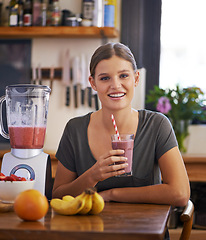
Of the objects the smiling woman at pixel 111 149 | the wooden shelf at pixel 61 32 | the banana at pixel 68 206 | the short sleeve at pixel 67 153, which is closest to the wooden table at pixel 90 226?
the banana at pixel 68 206

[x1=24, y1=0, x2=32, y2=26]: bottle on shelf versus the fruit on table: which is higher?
[x1=24, y1=0, x2=32, y2=26]: bottle on shelf

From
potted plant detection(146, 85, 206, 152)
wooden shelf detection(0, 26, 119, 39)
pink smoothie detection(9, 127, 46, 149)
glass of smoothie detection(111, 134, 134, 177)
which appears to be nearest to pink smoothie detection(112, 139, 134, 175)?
glass of smoothie detection(111, 134, 134, 177)

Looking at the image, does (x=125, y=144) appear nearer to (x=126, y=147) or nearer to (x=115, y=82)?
(x=126, y=147)

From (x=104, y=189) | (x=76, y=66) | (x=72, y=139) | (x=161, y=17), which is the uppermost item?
(x=161, y=17)

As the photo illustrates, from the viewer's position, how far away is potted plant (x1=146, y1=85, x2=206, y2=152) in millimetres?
3277

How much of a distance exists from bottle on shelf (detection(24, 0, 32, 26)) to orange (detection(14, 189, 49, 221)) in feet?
8.40

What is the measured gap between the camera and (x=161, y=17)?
12.1 ft

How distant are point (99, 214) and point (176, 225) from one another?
1852 millimetres

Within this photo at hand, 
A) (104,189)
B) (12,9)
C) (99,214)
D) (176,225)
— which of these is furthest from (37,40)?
(99,214)

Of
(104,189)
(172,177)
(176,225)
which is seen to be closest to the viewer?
(172,177)

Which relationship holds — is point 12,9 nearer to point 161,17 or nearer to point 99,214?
point 161,17

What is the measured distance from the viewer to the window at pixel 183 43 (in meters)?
3.65

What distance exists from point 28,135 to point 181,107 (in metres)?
1.79

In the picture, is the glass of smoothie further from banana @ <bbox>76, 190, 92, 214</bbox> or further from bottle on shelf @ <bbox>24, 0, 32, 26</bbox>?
bottle on shelf @ <bbox>24, 0, 32, 26</bbox>
